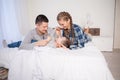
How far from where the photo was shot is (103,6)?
3971mm

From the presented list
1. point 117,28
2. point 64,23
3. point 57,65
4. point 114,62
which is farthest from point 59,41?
point 117,28

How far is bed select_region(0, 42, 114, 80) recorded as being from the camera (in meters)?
1.76

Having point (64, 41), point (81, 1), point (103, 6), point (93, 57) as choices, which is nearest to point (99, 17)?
point (103, 6)

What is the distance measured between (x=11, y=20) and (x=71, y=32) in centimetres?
162

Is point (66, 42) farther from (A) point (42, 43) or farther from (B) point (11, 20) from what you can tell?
(B) point (11, 20)

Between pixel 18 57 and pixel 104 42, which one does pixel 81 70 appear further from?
pixel 104 42

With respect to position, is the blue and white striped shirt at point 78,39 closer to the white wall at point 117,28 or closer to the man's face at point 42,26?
the man's face at point 42,26

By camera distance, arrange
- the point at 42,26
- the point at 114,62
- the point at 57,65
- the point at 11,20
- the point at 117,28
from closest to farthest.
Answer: the point at 57,65, the point at 42,26, the point at 114,62, the point at 11,20, the point at 117,28

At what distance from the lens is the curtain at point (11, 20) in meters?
3.35

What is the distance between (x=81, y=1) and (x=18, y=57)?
247 cm

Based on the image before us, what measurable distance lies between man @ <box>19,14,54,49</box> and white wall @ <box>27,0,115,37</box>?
193 cm

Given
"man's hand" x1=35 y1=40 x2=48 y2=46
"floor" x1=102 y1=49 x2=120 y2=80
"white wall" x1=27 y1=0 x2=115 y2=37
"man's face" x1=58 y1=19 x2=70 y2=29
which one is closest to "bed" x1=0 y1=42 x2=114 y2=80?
"man's hand" x1=35 y1=40 x2=48 y2=46

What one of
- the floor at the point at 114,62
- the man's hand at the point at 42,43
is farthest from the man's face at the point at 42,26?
the floor at the point at 114,62

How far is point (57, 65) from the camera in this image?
1786 millimetres
